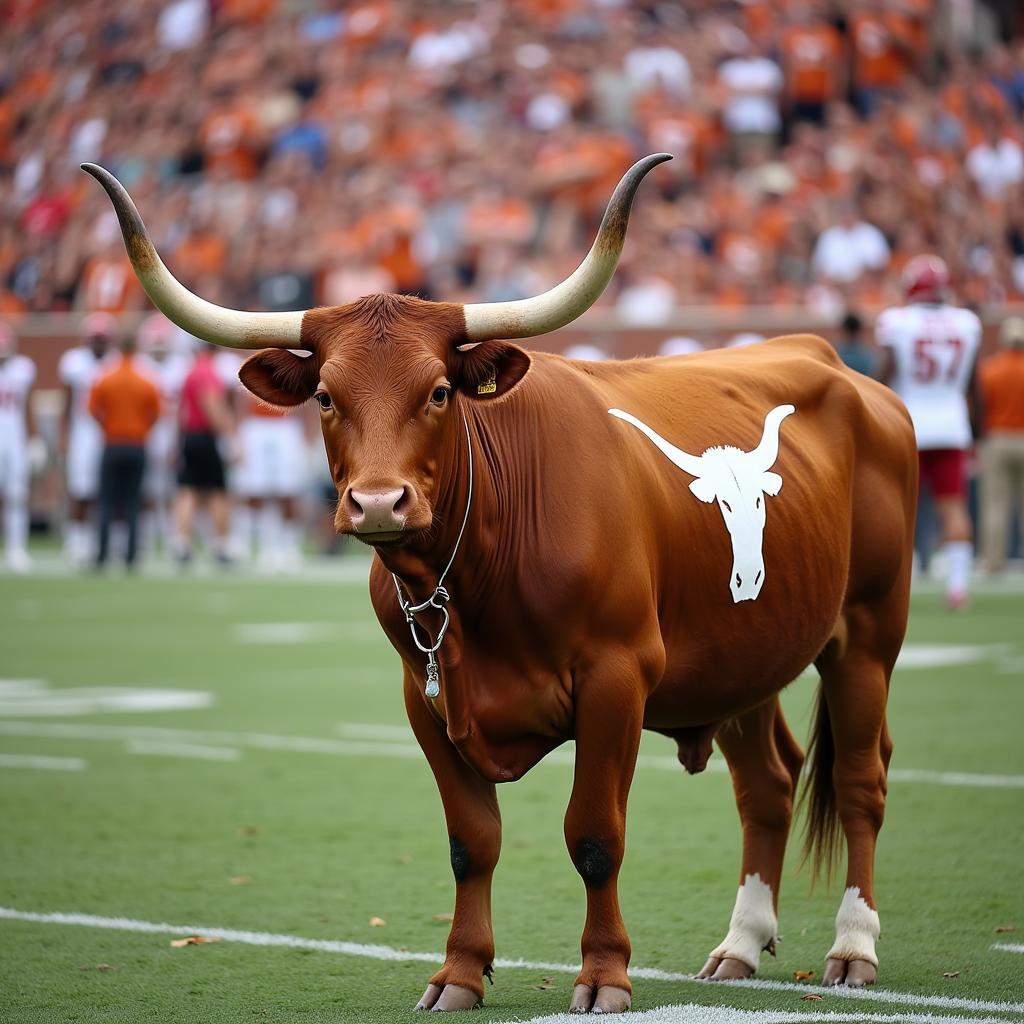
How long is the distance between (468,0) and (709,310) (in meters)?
8.99

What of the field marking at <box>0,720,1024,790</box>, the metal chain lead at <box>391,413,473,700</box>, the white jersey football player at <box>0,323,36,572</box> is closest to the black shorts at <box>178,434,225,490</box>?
A: the white jersey football player at <box>0,323,36,572</box>

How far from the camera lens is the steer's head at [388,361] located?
4473 millimetres

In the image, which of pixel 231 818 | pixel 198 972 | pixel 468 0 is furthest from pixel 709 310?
pixel 198 972

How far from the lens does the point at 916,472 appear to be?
620cm

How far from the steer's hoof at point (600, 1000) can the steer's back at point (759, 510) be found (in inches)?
31.4

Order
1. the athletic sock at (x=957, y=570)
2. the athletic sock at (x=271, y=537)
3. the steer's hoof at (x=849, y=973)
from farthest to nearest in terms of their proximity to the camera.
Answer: the athletic sock at (x=271, y=537)
the athletic sock at (x=957, y=570)
the steer's hoof at (x=849, y=973)

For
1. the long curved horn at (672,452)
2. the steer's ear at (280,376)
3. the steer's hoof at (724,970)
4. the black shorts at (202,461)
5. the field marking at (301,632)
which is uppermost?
the steer's ear at (280,376)

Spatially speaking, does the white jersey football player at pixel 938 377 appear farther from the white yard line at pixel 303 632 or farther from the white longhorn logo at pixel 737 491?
the white longhorn logo at pixel 737 491

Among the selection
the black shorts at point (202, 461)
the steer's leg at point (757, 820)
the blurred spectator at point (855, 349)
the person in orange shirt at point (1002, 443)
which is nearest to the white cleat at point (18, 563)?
the black shorts at point (202, 461)

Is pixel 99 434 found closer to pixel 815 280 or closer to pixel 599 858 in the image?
pixel 815 280

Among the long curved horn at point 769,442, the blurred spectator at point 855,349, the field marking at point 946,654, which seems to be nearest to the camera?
the long curved horn at point 769,442

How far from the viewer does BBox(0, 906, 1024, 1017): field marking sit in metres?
4.82

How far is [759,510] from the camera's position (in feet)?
17.8

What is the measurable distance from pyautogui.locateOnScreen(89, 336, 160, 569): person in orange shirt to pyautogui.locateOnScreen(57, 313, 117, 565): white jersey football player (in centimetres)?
67
